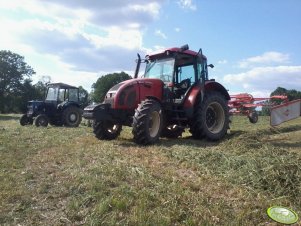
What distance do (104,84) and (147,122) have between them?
57.3 metres

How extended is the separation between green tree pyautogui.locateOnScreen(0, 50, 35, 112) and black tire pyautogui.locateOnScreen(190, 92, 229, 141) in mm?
52239

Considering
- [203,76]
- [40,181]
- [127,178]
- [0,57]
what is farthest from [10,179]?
[0,57]

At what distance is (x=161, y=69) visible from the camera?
36.5 ft

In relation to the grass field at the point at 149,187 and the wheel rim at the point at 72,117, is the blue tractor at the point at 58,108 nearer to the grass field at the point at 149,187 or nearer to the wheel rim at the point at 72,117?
the wheel rim at the point at 72,117

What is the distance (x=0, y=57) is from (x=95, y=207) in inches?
2622

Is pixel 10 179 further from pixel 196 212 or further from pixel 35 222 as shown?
pixel 196 212

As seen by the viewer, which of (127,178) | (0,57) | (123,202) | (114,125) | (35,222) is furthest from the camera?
(0,57)

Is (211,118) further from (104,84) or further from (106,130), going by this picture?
(104,84)

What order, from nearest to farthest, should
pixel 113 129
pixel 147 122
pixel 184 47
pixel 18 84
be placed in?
pixel 147 122, pixel 184 47, pixel 113 129, pixel 18 84

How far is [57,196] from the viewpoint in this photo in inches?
206

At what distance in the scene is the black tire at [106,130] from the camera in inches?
422

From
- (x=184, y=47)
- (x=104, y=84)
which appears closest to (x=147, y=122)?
(x=184, y=47)

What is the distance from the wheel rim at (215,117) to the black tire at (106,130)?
8.75ft

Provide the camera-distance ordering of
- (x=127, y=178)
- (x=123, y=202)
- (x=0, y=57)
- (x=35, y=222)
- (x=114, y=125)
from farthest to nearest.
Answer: (x=0, y=57), (x=114, y=125), (x=127, y=178), (x=123, y=202), (x=35, y=222)
